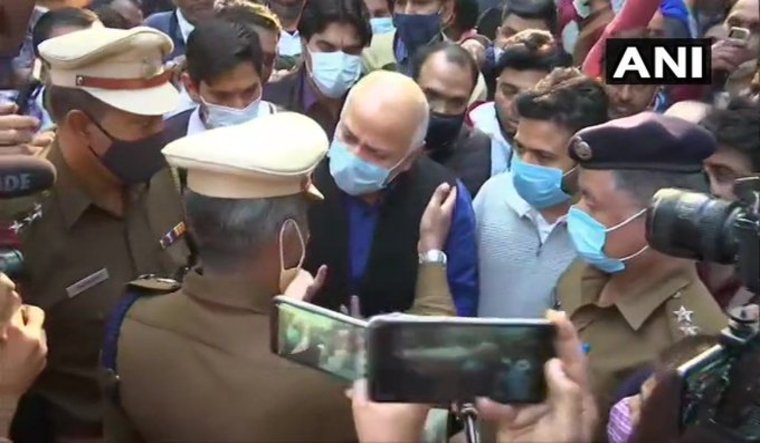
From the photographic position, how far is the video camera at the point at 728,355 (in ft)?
4.87

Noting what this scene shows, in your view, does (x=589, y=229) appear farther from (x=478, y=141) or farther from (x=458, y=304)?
(x=478, y=141)

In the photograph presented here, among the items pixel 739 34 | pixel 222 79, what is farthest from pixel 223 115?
pixel 739 34

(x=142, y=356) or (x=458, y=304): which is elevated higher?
(x=142, y=356)

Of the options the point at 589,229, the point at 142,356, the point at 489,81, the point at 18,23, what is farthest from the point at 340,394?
the point at 489,81

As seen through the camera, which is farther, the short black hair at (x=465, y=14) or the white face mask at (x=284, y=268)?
the short black hair at (x=465, y=14)

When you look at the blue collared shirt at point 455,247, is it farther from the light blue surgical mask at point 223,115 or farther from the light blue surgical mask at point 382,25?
the light blue surgical mask at point 382,25

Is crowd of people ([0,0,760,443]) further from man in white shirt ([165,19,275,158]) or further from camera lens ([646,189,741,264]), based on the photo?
camera lens ([646,189,741,264])

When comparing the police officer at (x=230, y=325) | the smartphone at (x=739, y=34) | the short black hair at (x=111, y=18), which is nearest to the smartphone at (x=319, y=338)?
the police officer at (x=230, y=325)

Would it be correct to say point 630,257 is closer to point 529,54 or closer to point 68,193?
point 68,193

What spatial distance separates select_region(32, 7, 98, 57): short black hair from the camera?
432 centimetres

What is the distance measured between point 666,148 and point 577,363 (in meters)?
1.21

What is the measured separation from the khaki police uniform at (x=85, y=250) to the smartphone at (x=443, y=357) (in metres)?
1.45

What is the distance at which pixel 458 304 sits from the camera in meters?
3.21

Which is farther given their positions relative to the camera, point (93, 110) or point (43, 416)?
point (93, 110)
